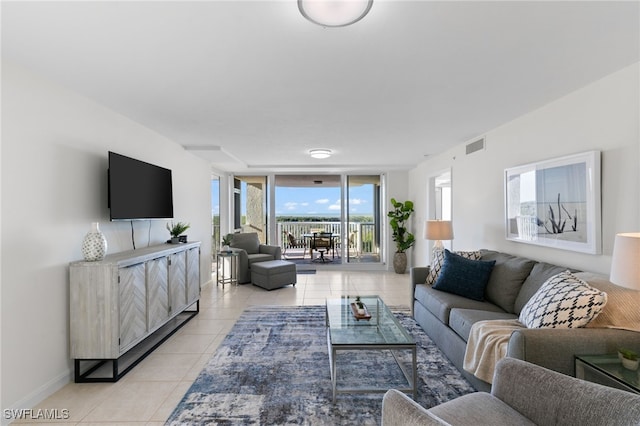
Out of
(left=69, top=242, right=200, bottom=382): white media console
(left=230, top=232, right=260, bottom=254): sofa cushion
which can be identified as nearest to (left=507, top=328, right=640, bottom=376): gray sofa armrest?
(left=69, top=242, right=200, bottom=382): white media console

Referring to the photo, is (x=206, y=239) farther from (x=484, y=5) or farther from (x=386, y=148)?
(x=484, y=5)

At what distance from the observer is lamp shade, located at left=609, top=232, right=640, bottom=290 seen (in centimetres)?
160

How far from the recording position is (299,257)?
8.09 m

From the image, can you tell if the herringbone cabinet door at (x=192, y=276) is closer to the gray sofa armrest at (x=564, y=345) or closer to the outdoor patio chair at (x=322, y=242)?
the gray sofa armrest at (x=564, y=345)

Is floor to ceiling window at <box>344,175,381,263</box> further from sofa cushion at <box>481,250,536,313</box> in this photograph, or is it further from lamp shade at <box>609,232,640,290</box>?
lamp shade at <box>609,232,640,290</box>

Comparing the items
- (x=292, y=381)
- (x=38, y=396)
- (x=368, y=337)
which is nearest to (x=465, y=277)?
(x=368, y=337)

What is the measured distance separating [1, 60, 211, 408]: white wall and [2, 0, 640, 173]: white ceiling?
0.78 feet

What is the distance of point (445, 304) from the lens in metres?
2.90

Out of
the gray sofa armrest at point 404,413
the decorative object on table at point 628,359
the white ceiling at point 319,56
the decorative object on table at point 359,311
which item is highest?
the white ceiling at point 319,56

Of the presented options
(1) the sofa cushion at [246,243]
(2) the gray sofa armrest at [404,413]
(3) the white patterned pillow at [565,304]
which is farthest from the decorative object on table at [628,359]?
(1) the sofa cushion at [246,243]

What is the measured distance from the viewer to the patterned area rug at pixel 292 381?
2.03 m

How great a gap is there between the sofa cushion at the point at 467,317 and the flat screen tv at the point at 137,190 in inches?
127

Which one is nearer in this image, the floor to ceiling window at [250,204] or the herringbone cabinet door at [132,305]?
the herringbone cabinet door at [132,305]

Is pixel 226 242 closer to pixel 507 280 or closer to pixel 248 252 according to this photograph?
pixel 248 252
